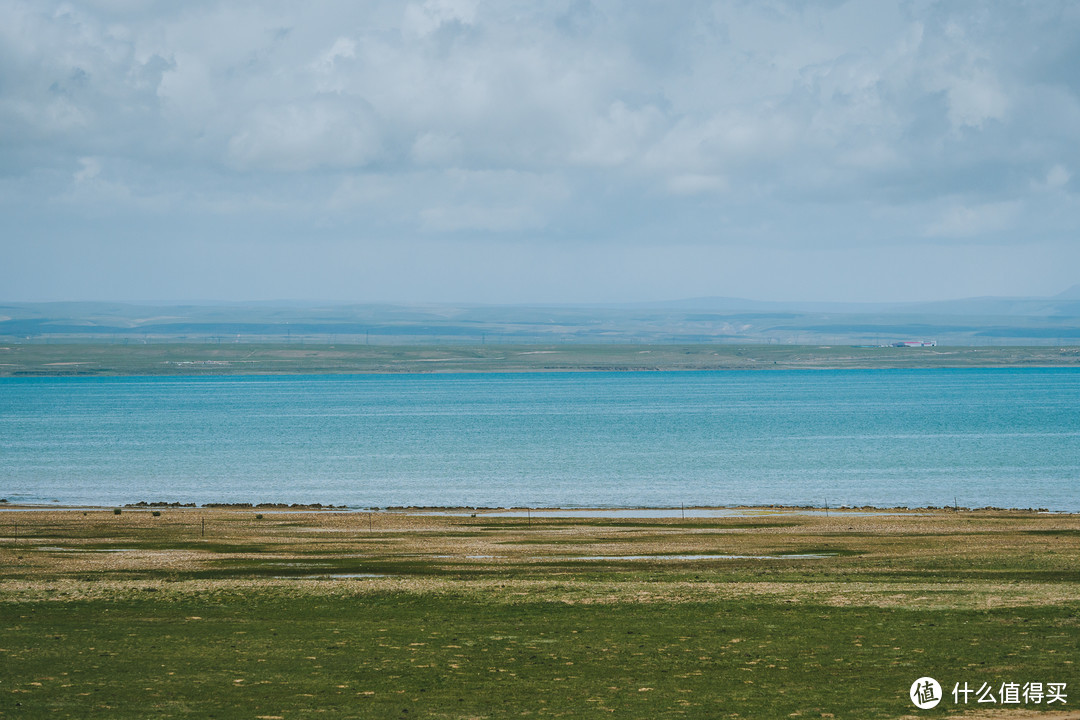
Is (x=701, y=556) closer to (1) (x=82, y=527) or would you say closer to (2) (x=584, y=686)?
(2) (x=584, y=686)

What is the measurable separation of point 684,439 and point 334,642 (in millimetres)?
94932

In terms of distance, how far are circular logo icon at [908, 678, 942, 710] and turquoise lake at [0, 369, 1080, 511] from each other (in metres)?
46.9

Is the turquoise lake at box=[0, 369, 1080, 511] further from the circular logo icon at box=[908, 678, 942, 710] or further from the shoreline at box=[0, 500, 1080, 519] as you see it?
the circular logo icon at box=[908, 678, 942, 710]

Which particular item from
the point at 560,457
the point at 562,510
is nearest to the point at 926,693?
the point at 562,510

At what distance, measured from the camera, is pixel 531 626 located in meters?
25.3

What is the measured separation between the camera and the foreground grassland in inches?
747

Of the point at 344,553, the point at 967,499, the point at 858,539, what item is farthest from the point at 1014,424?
the point at 344,553

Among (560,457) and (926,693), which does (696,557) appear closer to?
(926,693)

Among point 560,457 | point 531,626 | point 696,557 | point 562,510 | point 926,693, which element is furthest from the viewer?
point 560,457

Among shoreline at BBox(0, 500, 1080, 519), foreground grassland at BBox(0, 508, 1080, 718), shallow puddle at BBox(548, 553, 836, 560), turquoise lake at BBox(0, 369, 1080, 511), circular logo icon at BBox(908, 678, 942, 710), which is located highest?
circular logo icon at BBox(908, 678, 942, 710)

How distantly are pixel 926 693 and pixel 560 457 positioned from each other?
264 feet

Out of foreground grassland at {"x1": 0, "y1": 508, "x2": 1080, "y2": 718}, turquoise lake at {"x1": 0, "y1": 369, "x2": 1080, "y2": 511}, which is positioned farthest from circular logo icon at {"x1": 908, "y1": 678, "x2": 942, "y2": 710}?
turquoise lake at {"x1": 0, "y1": 369, "x2": 1080, "y2": 511}

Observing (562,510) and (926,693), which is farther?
(562,510)

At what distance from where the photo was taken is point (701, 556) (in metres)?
39.5
